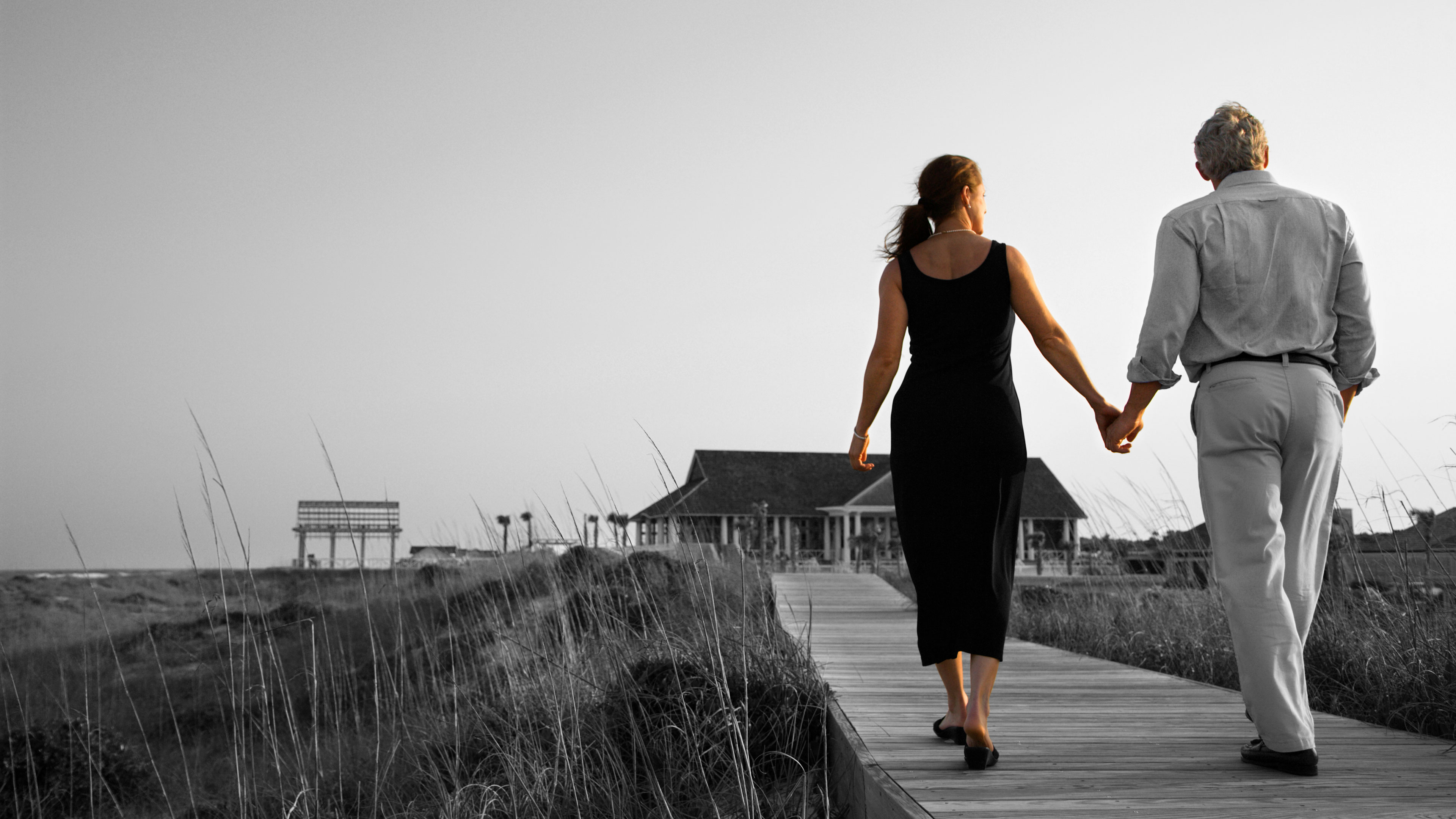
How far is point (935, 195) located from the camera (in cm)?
307

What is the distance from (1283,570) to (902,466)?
1.03 m

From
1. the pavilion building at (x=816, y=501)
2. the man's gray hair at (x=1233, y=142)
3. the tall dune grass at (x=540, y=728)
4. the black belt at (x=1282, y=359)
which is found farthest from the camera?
the pavilion building at (x=816, y=501)

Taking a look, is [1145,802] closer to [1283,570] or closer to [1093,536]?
[1283,570]

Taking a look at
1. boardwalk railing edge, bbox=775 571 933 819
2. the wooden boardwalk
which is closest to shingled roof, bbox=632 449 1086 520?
the wooden boardwalk

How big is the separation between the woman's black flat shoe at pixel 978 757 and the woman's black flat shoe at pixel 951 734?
0.63ft

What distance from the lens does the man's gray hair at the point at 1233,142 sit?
2850mm

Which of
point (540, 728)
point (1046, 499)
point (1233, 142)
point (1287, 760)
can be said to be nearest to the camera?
point (1287, 760)

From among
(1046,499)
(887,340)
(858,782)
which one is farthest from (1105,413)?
(1046,499)

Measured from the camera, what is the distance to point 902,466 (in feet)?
9.78

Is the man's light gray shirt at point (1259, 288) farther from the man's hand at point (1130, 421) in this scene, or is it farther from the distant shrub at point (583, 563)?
the distant shrub at point (583, 563)

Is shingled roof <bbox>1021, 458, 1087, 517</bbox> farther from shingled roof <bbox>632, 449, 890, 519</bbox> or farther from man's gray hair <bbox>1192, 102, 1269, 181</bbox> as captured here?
man's gray hair <bbox>1192, 102, 1269, 181</bbox>

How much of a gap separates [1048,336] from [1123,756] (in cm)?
122

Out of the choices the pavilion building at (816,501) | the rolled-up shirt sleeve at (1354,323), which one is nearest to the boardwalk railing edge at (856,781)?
the rolled-up shirt sleeve at (1354,323)

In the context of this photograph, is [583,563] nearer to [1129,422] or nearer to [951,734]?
[951,734]
